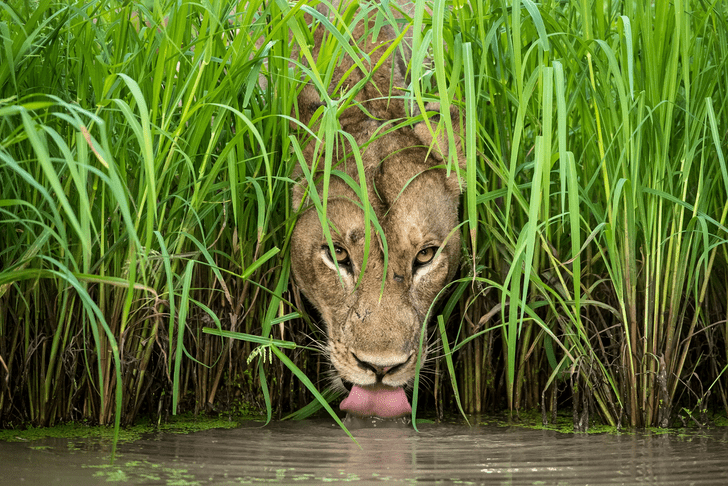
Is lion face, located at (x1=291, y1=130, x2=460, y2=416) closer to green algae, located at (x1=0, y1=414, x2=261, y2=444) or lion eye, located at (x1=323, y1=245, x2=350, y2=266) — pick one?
lion eye, located at (x1=323, y1=245, x2=350, y2=266)

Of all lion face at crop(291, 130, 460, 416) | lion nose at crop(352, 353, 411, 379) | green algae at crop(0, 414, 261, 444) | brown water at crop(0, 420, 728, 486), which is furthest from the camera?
lion face at crop(291, 130, 460, 416)

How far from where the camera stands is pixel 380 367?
3232 millimetres

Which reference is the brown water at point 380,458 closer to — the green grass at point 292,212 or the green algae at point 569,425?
the green algae at point 569,425

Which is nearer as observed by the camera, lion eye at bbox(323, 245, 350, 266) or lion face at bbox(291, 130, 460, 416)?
lion face at bbox(291, 130, 460, 416)

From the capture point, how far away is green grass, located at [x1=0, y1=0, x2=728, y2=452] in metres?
2.81

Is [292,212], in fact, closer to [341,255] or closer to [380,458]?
[341,255]

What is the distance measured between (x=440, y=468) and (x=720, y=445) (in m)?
1.05

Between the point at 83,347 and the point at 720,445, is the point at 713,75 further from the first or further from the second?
the point at 83,347

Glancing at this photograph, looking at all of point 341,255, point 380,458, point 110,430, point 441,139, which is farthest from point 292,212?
point 380,458

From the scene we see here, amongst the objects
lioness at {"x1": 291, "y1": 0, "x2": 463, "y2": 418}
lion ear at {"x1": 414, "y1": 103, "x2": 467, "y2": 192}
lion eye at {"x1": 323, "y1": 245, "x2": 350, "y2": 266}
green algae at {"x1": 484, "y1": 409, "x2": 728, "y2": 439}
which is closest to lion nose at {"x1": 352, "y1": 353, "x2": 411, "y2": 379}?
lioness at {"x1": 291, "y1": 0, "x2": 463, "y2": 418}

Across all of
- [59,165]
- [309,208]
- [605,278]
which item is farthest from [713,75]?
[59,165]

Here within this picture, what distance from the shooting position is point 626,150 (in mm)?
2965

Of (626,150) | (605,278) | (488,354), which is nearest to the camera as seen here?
(626,150)

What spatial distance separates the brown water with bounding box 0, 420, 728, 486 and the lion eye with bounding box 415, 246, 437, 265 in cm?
85
